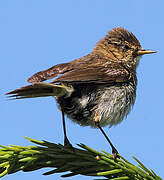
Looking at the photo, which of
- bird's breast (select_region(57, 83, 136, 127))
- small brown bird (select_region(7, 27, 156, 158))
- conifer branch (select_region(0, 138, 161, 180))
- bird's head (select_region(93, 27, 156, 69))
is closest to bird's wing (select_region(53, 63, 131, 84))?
small brown bird (select_region(7, 27, 156, 158))

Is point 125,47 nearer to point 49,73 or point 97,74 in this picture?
point 97,74

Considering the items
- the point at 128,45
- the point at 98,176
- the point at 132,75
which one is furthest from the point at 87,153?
the point at 128,45

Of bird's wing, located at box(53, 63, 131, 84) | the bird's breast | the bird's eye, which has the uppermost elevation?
the bird's eye

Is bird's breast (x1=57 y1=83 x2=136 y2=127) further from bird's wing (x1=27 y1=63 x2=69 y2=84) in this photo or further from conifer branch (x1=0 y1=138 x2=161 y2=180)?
conifer branch (x1=0 y1=138 x2=161 y2=180)

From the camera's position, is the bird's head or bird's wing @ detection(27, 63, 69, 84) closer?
bird's wing @ detection(27, 63, 69, 84)

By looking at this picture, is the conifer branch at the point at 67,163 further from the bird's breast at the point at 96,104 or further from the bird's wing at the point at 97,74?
the bird's breast at the point at 96,104

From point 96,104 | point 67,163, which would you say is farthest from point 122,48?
point 67,163

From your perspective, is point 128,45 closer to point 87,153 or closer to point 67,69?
point 67,69
